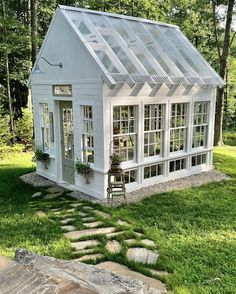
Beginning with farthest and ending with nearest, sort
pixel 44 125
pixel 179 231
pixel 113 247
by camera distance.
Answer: pixel 44 125 < pixel 179 231 < pixel 113 247

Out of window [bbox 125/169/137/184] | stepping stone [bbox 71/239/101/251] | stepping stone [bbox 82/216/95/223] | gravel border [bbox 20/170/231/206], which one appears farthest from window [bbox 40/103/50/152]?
stepping stone [bbox 71/239/101/251]

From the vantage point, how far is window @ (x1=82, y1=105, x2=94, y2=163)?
779cm

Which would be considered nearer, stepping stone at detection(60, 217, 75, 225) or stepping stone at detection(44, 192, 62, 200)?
stepping stone at detection(60, 217, 75, 225)

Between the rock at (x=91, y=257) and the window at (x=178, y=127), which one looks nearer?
the rock at (x=91, y=257)

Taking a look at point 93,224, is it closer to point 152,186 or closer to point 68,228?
point 68,228

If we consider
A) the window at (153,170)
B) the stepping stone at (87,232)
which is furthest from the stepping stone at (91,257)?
the window at (153,170)

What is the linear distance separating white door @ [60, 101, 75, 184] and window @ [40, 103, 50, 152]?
32.7 inches

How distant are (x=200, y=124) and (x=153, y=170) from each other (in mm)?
2212

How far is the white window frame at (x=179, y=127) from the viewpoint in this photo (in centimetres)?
895

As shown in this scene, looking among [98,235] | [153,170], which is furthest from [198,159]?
[98,235]

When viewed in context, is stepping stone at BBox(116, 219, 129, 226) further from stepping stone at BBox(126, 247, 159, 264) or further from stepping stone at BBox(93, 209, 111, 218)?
stepping stone at BBox(126, 247, 159, 264)

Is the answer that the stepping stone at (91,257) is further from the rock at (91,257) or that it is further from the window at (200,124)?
the window at (200,124)

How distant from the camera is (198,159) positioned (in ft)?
32.4

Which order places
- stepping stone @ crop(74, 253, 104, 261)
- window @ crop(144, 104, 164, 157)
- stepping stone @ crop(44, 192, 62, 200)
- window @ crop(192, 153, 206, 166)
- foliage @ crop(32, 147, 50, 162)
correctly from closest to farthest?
stepping stone @ crop(74, 253, 104, 261) → stepping stone @ crop(44, 192, 62, 200) → window @ crop(144, 104, 164, 157) → foliage @ crop(32, 147, 50, 162) → window @ crop(192, 153, 206, 166)
